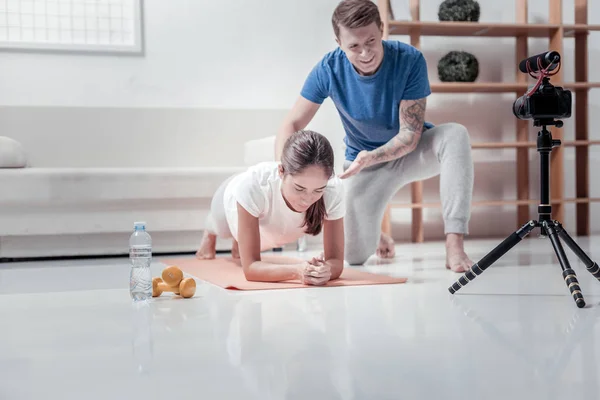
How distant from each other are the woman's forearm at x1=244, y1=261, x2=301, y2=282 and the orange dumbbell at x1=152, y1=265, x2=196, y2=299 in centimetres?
22

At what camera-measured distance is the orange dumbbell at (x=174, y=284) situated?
1.95 meters

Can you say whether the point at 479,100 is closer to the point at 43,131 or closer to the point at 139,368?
the point at 43,131

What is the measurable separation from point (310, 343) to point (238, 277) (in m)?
1.04

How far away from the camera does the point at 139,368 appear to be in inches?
44.4

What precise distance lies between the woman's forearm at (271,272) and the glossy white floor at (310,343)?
0.12m

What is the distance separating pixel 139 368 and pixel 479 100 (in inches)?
151

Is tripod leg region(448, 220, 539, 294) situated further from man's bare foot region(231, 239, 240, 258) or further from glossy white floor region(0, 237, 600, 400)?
man's bare foot region(231, 239, 240, 258)

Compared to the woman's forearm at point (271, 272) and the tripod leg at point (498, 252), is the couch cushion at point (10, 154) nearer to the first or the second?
the woman's forearm at point (271, 272)

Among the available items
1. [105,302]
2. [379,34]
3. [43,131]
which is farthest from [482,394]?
[43,131]

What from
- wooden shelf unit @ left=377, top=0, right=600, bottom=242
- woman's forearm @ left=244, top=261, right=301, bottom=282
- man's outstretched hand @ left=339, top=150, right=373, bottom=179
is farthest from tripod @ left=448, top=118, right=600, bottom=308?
wooden shelf unit @ left=377, top=0, right=600, bottom=242

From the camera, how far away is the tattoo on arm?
2.57 metres

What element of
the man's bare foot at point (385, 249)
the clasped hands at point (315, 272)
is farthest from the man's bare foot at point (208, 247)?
the clasped hands at point (315, 272)

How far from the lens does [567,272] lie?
1705 millimetres

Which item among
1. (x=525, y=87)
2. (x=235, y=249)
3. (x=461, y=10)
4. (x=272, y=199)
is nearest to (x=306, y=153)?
(x=272, y=199)
